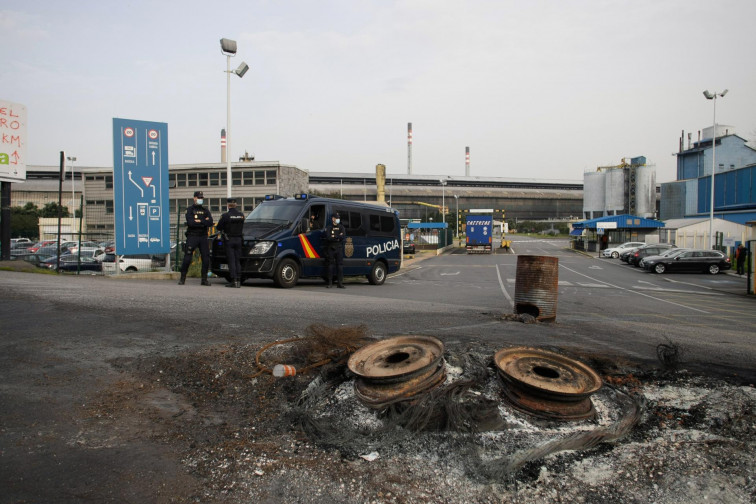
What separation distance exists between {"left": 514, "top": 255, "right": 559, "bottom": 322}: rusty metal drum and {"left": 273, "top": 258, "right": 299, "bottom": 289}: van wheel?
6.97 m

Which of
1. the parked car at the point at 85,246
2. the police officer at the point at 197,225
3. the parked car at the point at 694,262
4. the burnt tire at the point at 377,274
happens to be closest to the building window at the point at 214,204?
the parked car at the point at 85,246

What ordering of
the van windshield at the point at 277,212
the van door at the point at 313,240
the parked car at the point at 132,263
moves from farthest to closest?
1. the parked car at the point at 132,263
2. the van door at the point at 313,240
3. the van windshield at the point at 277,212

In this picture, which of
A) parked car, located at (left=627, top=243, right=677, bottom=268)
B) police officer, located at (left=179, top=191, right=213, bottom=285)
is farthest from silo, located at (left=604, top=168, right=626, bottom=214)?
police officer, located at (left=179, top=191, right=213, bottom=285)

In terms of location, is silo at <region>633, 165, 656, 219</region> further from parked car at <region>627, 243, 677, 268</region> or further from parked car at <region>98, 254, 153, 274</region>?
parked car at <region>98, 254, 153, 274</region>

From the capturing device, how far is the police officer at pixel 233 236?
12.3 metres

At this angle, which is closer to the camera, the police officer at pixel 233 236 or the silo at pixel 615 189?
the police officer at pixel 233 236

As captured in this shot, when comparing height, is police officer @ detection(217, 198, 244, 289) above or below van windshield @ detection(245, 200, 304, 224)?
below

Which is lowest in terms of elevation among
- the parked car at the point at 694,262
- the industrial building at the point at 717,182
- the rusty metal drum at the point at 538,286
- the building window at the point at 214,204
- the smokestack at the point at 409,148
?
the parked car at the point at 694,262

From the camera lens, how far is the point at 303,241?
14.2 metres

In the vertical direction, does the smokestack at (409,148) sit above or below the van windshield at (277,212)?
above

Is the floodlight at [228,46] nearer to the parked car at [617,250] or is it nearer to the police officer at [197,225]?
the police officer at [197,225]

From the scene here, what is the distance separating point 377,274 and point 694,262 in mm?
21745

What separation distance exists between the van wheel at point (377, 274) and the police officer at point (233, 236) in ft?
18.7

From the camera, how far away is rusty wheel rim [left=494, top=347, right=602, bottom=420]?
4188mm
